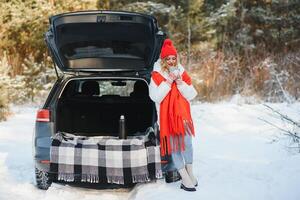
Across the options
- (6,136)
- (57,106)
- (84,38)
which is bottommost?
(6,136)

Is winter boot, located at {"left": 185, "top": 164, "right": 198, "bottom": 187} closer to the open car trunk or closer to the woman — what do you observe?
the woman

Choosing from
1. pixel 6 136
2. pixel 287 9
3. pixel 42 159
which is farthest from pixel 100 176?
pixel 287 9

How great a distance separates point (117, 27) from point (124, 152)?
1417mm

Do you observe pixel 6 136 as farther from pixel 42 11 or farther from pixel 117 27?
pixel 42 11

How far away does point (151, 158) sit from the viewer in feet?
15.6

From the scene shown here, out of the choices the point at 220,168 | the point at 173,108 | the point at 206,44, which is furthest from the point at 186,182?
the point at 206,44

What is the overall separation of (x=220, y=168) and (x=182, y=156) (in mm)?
920

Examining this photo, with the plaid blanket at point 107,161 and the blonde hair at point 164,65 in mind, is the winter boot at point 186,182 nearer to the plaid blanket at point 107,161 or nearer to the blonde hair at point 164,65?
the plaid blanket at point 107,161

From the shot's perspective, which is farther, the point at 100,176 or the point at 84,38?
the point at 84,38

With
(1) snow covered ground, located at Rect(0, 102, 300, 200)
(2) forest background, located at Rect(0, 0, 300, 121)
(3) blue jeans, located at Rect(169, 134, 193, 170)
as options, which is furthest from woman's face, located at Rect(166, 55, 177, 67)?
(2) forest background, located at Rect(0, 0, 300, 121)

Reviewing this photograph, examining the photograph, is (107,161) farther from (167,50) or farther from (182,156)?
(167,50)

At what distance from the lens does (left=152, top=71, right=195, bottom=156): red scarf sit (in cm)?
476

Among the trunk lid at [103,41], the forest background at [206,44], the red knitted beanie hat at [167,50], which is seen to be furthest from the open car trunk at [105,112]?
the forest background at [206,44]

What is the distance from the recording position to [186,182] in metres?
4.79
